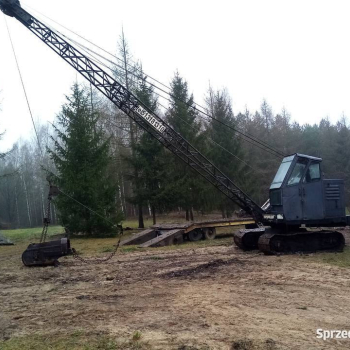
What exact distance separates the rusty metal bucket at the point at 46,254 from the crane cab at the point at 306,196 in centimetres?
685

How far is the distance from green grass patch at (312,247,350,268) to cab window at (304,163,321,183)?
2415 millimetres

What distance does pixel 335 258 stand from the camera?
464 inches

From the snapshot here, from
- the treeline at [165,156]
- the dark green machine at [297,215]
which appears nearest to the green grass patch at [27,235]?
the treeline at [165,156]

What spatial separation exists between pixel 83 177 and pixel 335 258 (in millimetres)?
15029

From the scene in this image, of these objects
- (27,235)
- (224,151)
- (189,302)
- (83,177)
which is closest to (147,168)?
(83,177)

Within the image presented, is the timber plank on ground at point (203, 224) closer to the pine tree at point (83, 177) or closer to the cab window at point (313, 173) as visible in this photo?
the pine tree at point (83, 177)

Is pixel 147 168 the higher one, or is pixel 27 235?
pixel 147 168

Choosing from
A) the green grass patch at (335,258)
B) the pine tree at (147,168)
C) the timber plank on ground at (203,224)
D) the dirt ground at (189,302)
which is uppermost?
the pine tree at (147,168)

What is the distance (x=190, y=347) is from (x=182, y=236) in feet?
42.7

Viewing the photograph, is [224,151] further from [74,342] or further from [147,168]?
[74,342]

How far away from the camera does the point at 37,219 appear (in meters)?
58.4

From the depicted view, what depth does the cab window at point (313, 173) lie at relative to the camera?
1301 centimetres

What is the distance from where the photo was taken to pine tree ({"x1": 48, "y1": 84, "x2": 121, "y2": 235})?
73.4 feet

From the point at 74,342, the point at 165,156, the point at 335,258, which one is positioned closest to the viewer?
the point at 74,342
